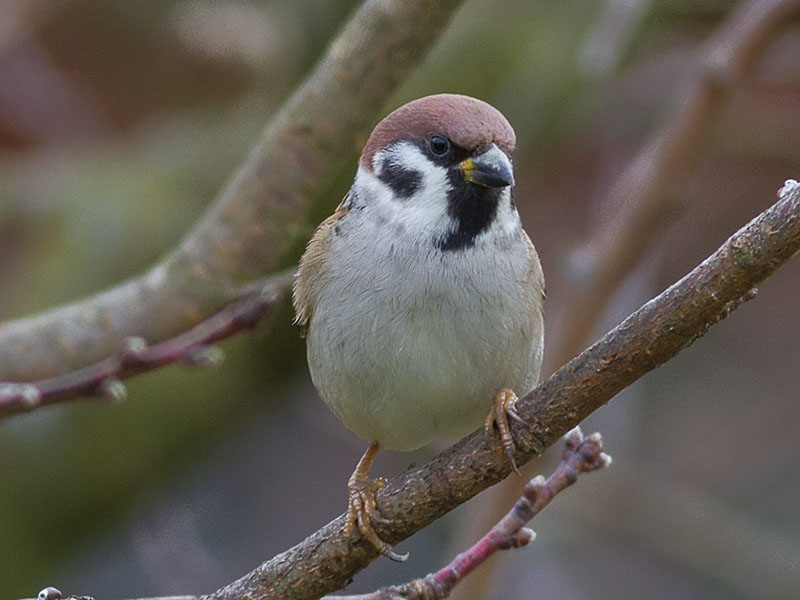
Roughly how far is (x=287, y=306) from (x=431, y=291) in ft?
6.36

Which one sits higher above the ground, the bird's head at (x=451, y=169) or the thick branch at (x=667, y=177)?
the thick branch at (x=667, y=177)

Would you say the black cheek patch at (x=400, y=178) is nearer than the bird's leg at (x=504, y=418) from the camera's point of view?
No

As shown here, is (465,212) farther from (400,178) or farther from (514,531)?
(514,531)

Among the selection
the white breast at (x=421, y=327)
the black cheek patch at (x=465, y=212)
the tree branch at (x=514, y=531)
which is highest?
the black cheek patch at (x=465, y=212)

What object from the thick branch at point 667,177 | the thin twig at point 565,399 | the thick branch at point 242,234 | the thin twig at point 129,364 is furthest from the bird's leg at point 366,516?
the thick branch at point 667,177

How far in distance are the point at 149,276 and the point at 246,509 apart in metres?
2.87

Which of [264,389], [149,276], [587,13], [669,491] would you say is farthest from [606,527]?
[149,276]

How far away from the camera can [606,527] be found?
5.75 meters

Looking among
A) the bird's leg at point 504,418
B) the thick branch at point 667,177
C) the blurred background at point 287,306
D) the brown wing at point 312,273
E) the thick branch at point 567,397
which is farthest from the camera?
the blurred background at point 287,306

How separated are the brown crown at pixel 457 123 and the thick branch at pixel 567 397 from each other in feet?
2.62

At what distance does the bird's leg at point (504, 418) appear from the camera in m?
2.46

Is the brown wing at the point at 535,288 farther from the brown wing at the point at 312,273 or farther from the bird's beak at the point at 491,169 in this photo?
the brown wing at the point at 312,273

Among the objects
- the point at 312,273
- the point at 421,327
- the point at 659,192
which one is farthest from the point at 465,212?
the point at 659,192

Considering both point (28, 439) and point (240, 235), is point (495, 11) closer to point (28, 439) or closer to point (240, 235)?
point (240, 235)
